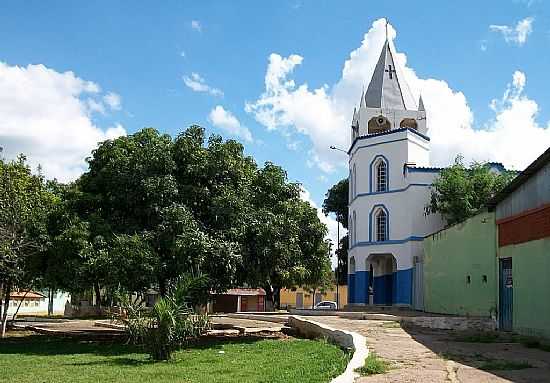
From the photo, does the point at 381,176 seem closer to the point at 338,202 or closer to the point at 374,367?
the point at 338,202

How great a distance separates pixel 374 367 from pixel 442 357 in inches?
88.9

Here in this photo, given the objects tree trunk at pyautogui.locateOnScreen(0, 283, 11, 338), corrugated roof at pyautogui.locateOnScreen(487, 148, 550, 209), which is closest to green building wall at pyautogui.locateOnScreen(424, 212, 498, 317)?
corrugated roof at pyautogui.locateOnScreen(487, 148, 550, 209)

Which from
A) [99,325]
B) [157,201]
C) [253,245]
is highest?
[157,201]

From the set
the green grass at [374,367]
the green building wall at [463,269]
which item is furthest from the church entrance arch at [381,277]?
the green grass at [374,367]

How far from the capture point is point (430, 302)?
24.6 meters

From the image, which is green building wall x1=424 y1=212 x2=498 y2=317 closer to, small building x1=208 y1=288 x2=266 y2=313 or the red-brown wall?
the red-brown wall

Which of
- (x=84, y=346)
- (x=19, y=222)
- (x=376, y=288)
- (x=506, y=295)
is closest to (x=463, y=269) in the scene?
(x=506, y=295)

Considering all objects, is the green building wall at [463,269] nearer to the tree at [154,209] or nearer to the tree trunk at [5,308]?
the tree at [154,209]

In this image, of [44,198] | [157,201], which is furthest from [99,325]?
[157,201]

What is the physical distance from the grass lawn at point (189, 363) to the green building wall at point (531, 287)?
4621mm

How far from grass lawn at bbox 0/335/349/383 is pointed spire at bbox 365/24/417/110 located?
842 inches

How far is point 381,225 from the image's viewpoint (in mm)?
33656

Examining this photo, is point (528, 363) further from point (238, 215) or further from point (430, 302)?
point (430, 302)

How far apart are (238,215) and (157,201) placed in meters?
2.28
